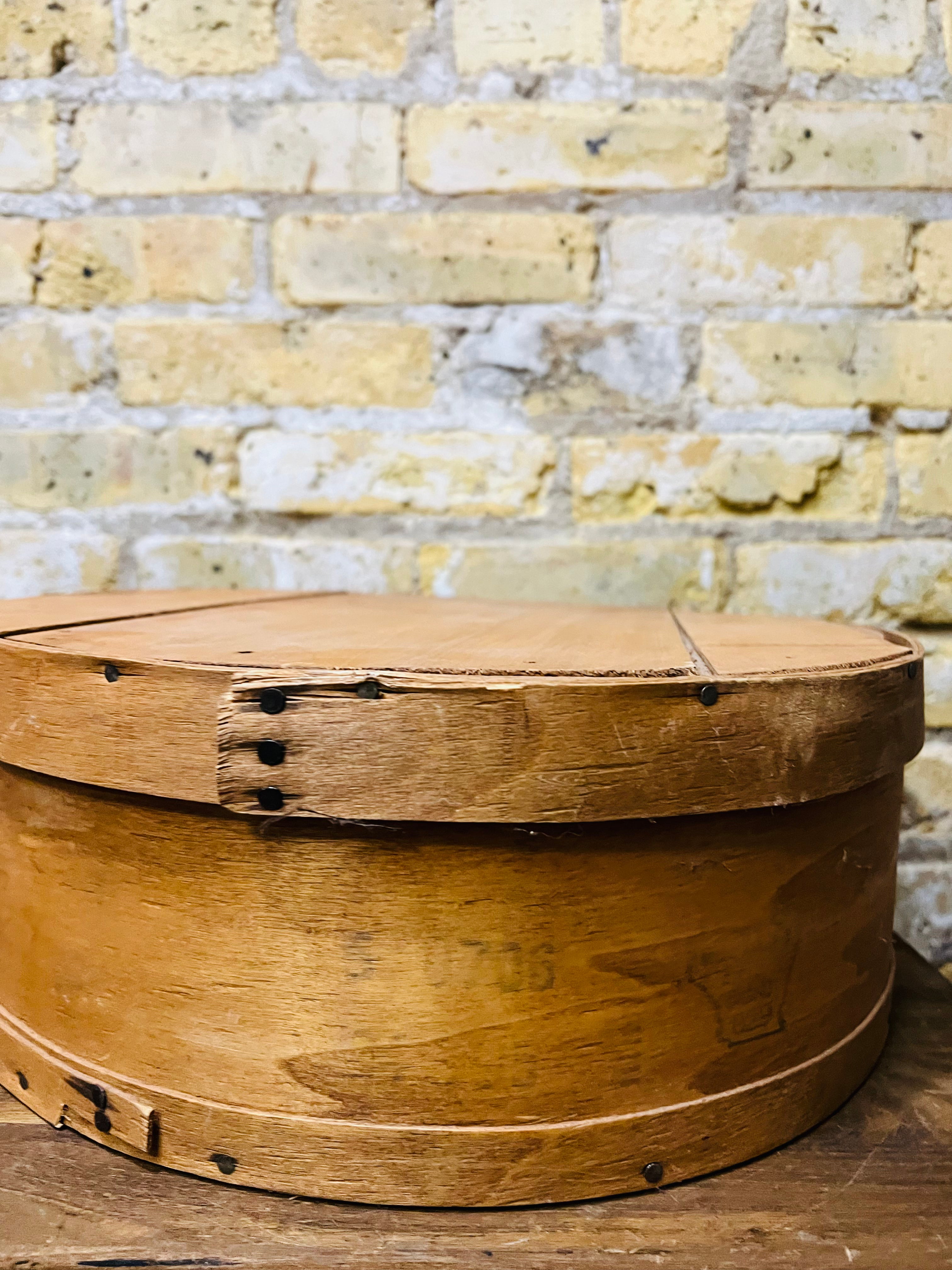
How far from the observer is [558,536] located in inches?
42.1

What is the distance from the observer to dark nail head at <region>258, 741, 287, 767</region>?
0.50 metres

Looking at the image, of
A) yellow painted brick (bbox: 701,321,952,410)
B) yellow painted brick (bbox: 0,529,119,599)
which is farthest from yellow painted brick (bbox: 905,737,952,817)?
yellow painted brick (bbox: 0,529,119,599)

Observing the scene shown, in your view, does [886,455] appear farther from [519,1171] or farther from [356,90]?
[519,1171]

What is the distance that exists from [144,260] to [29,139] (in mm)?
194

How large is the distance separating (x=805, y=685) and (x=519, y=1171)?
34 centimetres

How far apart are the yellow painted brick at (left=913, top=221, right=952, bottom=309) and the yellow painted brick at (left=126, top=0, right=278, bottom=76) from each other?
79 cm

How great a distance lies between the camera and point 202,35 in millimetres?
1025

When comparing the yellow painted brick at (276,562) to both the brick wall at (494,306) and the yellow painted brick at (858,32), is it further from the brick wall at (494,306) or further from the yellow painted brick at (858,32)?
the yellow painted brick at (858,32)

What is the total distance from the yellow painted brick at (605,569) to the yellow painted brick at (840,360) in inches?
8.2

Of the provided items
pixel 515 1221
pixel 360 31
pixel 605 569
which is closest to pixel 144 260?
pixel 360 31

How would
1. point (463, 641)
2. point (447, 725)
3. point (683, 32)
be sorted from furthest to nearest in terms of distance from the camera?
1. point (683, 32)
2. point (463, 641)
3. point (447, 725)

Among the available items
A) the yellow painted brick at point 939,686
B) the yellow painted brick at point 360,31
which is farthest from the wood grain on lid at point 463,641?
the yellow painted brick at point 360,31

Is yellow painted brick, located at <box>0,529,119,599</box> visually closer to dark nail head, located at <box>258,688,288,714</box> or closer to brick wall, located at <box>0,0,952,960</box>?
brick wall, located at <box>0,0,952,960</box>

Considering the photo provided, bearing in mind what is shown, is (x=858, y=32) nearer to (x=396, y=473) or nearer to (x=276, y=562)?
(x=396, y=473)
